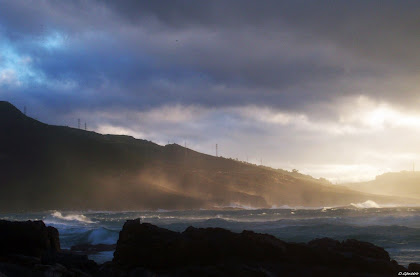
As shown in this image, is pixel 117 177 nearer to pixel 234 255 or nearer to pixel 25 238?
pixel 25 238

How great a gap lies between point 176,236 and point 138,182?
11999cm

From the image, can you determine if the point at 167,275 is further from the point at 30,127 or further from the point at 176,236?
the point at 30,127

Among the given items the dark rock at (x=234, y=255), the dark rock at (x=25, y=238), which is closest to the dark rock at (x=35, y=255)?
the dark rock at (x=25, y=238)

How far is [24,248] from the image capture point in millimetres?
18281

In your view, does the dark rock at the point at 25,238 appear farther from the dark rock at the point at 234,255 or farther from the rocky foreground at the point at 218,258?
the dark rock at the point at 234,255

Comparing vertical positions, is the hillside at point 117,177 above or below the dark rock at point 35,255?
above

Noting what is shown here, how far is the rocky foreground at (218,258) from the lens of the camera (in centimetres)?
1366

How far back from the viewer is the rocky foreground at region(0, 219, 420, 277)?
13.7m

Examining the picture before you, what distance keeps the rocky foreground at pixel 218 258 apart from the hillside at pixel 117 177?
330 feet

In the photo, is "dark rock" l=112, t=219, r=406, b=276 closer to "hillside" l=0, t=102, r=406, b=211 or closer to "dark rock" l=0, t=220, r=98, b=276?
"dark rock" l=0, t=220, r=98, b=276

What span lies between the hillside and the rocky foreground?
100588mm

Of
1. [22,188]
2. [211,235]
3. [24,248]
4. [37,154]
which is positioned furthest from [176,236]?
[37,154]

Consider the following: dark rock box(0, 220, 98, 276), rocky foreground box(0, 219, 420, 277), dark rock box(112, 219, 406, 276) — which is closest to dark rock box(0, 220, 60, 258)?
dark rock box(0, 220, 98, 276)

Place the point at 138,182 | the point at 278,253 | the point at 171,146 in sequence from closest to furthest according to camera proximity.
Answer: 1. the point at 278,253
2. the point at 138,182
3. the point at 171,146
